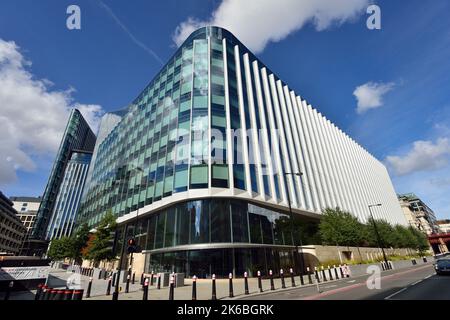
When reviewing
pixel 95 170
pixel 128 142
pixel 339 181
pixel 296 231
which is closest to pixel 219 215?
pixel 296 231

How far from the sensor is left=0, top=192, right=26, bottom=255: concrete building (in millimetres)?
76562

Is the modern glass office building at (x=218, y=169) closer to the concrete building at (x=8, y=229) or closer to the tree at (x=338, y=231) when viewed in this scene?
the tree at (x=338, y=231)

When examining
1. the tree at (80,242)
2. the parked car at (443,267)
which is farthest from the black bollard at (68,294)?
the tree at (80,242)

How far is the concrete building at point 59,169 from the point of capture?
110m

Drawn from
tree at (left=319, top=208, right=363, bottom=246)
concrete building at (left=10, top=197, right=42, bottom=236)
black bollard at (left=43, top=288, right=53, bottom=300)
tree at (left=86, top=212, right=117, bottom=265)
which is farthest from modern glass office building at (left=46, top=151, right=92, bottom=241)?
black bollard at (left=43, top=288, right=53, bottom=300)

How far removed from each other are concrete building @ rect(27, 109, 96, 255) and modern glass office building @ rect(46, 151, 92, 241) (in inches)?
78.0

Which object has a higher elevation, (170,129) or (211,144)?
(170,129)

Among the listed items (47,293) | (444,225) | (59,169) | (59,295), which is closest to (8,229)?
(59,169)

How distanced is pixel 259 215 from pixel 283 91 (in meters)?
28.0

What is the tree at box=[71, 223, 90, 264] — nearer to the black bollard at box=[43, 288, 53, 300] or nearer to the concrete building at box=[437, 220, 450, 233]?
the black bollard at box=[43, 288, 53, 300]

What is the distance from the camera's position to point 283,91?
45062 millimetres

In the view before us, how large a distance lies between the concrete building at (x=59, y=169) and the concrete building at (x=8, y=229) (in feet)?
53.8

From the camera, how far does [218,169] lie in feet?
85.1

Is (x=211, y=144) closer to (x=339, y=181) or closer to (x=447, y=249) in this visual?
(x=339, y=181)
